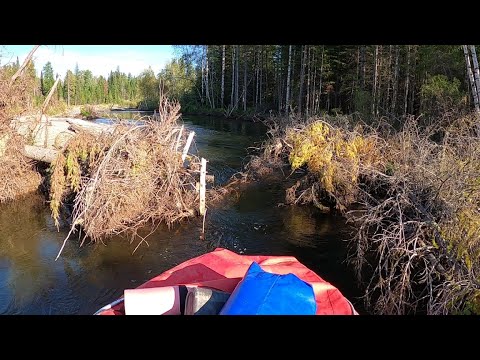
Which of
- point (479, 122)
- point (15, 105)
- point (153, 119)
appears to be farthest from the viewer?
point (15, 105)

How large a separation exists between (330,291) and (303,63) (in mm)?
28587

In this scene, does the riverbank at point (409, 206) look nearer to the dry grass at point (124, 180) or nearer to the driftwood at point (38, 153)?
the dry grass at point (124, 180)

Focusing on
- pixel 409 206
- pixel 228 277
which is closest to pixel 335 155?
pixel 409 206

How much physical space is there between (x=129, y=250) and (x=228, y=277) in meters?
4.56

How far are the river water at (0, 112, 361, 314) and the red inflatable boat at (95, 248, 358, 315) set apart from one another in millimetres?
2120

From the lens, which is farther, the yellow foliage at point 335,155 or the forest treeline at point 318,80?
the forest treeline at point 318,80

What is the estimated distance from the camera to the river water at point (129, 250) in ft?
22.6

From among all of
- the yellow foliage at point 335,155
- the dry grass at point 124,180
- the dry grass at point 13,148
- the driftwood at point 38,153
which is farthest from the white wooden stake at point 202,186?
the dry grass at point 13,148

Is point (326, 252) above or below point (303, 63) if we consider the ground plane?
below

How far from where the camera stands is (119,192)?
29.8 feet

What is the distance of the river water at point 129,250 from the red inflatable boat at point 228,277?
83.5 inches

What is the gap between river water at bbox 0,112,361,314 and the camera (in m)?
6.88
